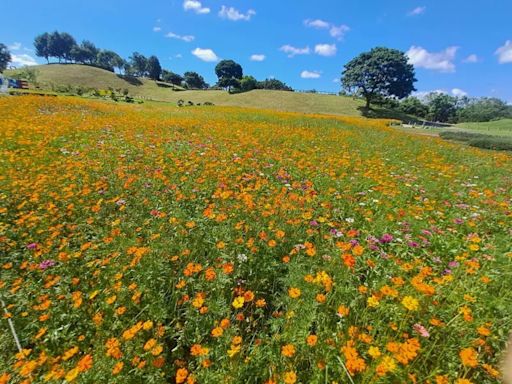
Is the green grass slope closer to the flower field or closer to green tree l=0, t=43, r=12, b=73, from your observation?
the flower field

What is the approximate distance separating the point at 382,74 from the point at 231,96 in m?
32.9

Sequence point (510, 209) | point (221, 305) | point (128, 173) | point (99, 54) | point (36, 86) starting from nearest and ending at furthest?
point (221, 305) < point (510, 209) < point (128, 173) < point (36, 86) < point (99, 54)

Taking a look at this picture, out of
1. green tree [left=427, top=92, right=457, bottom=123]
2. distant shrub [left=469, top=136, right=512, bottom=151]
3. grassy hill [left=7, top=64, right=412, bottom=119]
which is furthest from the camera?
green tree [left=427, top=92, right=457, bottom=123]

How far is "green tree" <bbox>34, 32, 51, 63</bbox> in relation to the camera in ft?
386

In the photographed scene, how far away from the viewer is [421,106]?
73688 mm

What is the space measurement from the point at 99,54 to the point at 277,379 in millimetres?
147579

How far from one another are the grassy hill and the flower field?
157ft

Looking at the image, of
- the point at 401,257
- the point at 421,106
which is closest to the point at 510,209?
the point at 401,257

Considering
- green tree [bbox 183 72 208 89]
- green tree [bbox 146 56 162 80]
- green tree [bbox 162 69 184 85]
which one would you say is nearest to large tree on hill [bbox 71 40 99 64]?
green tree [bbox 146 56 162 80]

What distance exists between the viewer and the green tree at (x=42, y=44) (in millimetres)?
117625

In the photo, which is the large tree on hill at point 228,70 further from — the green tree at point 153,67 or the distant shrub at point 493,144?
the distant shrub at point 493,144

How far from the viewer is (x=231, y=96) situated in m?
63.1

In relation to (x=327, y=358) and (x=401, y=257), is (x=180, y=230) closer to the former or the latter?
(x=327, y=358)

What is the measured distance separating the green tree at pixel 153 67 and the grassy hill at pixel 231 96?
2938 cm
